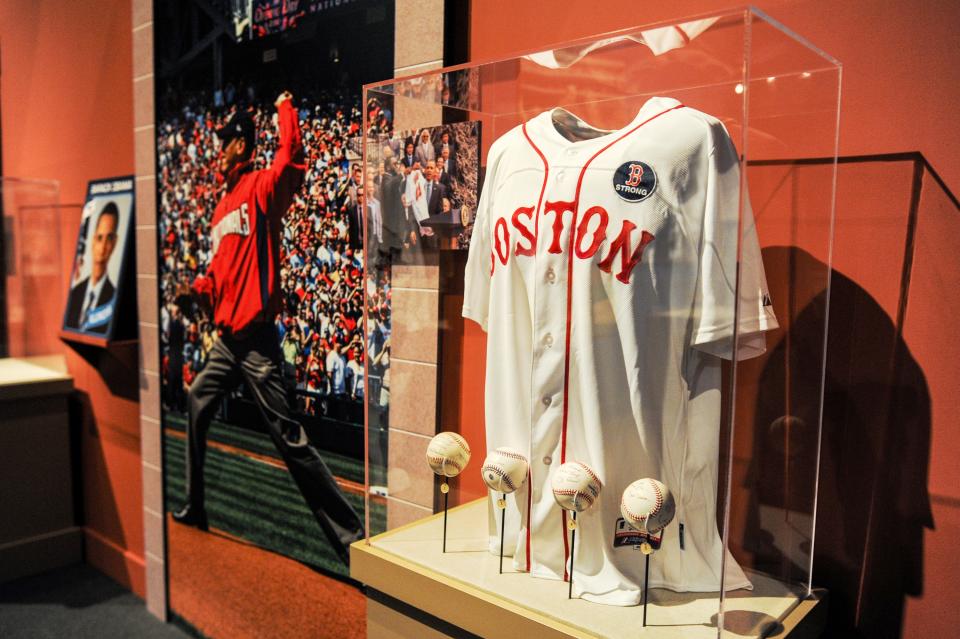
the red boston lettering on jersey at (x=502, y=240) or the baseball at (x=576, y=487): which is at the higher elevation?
the red boston lettering on jersey at (x=502, y=240)

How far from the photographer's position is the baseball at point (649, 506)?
1224 millimetres

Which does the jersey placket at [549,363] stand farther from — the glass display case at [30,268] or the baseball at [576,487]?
the glass display case at [30,268]

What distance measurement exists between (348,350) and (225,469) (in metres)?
0.86

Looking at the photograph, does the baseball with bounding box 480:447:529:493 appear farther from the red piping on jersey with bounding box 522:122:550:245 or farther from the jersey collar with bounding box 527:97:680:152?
the jersey collar with bounding box 527:97:680:152

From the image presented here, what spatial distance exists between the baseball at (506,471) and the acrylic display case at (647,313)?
1.1 inches

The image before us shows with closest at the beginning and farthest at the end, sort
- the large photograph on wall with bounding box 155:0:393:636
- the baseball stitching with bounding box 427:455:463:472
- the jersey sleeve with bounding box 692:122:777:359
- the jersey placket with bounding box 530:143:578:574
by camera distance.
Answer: the jersey sleeve with bounding box 692:122:777:359, the jersey placket with bounding box 530:143:578:574, the baseball stitching with bounding box 427:455:463:472, the large photograph on wall with bounding box 155:0:393:636

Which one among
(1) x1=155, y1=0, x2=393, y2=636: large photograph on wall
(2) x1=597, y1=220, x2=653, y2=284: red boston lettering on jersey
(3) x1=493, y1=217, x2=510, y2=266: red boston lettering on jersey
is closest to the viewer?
(2) x1=597, y1=220, x2=653, y2=284: red boston lettering on jersey

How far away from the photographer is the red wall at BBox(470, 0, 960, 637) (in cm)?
137

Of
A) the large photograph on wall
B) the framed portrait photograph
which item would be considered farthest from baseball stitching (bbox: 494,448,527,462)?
the framed portrait photograph

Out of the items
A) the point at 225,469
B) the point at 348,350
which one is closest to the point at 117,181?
the point at 225,469

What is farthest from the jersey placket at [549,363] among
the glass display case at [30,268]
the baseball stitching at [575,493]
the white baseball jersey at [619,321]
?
the glass display case at [30,268]

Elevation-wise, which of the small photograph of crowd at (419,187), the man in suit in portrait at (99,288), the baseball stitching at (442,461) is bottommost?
the baseball stitching at (442,461)

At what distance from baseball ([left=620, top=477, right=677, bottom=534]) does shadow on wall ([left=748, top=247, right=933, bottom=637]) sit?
0.21m

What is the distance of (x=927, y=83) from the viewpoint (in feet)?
4.51
